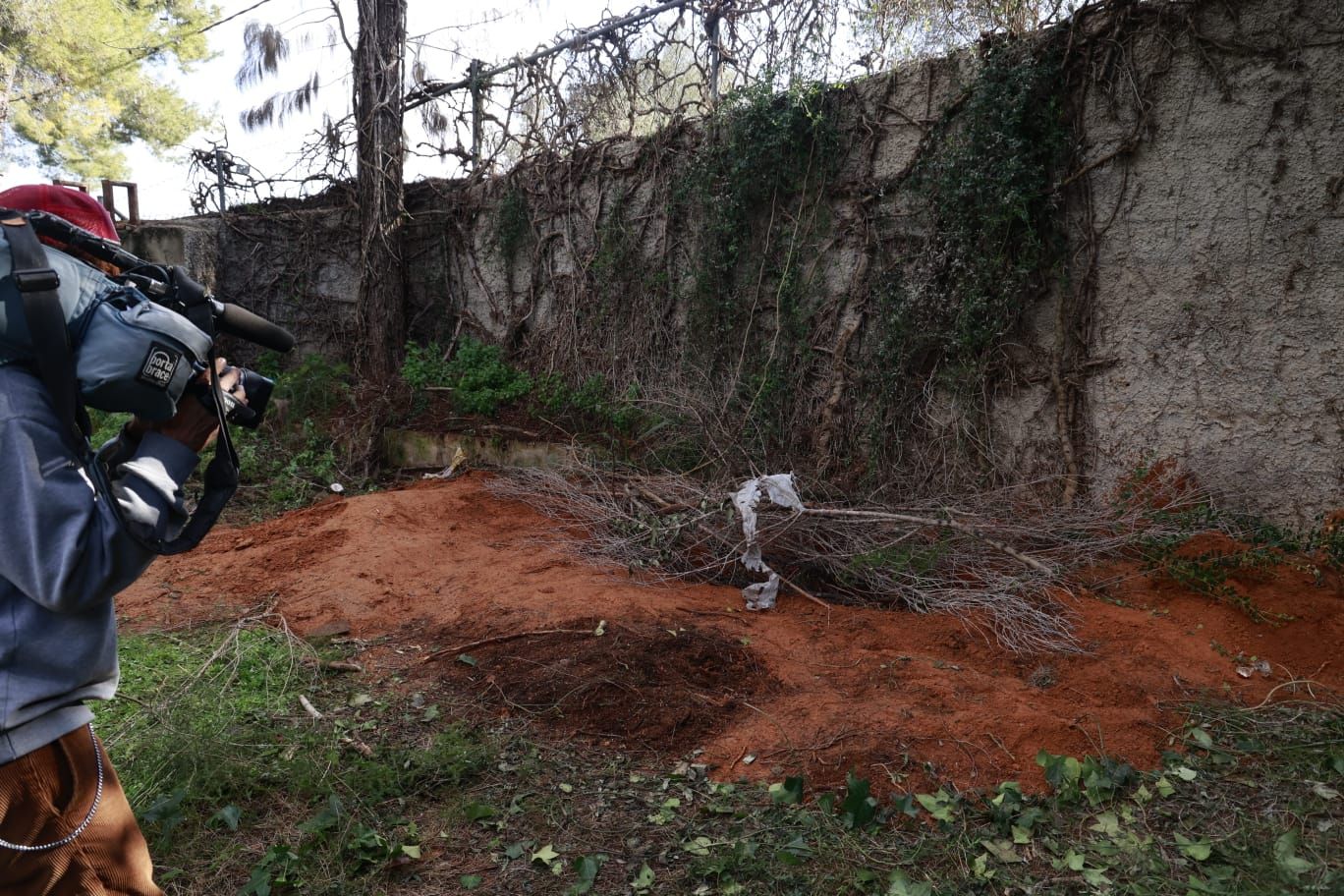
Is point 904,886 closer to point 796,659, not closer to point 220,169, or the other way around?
point 796,659

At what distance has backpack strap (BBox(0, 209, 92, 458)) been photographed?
1.32 metres

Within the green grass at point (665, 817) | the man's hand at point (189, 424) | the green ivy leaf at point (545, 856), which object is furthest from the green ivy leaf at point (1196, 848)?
the man's hand at point (189, 424)

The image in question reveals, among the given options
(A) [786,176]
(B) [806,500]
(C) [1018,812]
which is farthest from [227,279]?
(C) [1018,812]

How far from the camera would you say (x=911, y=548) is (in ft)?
15.1

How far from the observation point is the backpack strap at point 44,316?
4.34 ft

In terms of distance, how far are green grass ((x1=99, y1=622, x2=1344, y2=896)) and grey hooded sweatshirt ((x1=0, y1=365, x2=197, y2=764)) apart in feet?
4.21

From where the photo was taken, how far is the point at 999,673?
370 centimetres

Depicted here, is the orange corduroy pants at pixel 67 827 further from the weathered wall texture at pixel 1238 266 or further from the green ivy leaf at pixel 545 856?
the weathered wall texture at pixel 1238 266

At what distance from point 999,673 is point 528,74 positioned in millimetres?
7293

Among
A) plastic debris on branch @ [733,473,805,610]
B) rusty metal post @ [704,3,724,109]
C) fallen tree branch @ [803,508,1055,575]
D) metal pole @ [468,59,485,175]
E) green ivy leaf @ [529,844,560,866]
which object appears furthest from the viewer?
metal pole @ [468,59,485,175]

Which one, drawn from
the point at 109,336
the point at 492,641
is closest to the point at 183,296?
the point at 109,336

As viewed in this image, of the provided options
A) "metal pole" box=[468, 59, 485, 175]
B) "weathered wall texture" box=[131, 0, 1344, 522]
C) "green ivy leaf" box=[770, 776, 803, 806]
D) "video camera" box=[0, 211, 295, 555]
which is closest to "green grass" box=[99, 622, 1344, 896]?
"green ivy leaf" box=[770, 776, 803, 806]

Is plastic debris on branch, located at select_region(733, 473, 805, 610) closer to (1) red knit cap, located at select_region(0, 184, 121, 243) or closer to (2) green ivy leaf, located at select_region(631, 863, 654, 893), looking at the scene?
(2) green ivy leaf, located at select_region(631, 863, 654, 893)

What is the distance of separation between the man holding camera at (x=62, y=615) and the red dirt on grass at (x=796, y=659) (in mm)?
1953
